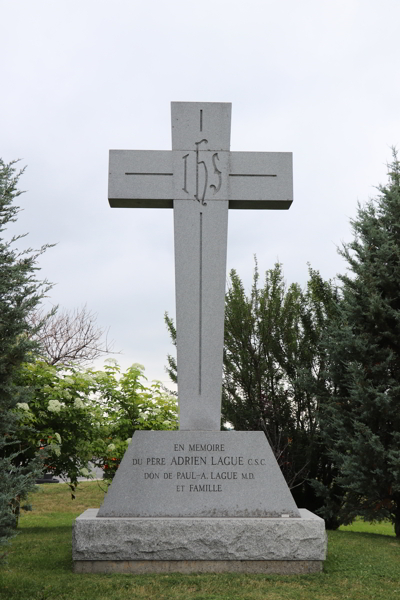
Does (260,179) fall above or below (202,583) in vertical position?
above

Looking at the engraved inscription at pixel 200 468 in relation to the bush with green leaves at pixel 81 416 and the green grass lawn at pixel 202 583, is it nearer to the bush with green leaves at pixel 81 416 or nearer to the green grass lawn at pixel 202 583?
the green grass lawn at pixel 202 583

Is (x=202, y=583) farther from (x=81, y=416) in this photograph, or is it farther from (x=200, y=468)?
(x=81, y=416)

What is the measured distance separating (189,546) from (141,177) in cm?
346

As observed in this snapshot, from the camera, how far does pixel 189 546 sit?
4.94 meters

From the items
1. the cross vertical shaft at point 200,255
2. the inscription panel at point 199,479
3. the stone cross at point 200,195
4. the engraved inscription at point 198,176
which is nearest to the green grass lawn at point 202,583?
the inscription panel at point 199,479

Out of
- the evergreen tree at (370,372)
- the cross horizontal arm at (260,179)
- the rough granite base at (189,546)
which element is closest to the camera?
the rough granite base at (189,546)

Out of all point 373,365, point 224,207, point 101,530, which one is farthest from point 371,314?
point 101,530

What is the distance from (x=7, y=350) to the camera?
→ 4.89m

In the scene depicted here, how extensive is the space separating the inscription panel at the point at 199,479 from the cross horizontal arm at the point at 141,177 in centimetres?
231

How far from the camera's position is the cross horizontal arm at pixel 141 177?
5.99 meters

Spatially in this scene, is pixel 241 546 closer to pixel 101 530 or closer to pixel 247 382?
pixel 101 530

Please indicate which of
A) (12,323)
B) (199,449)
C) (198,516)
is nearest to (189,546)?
(198,516)

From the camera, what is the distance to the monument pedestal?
194 inches

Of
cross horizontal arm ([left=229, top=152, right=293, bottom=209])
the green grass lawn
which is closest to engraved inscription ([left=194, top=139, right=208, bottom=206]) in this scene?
cross horizontal arm ([left=229, top=152, right=293, bottom=209])
